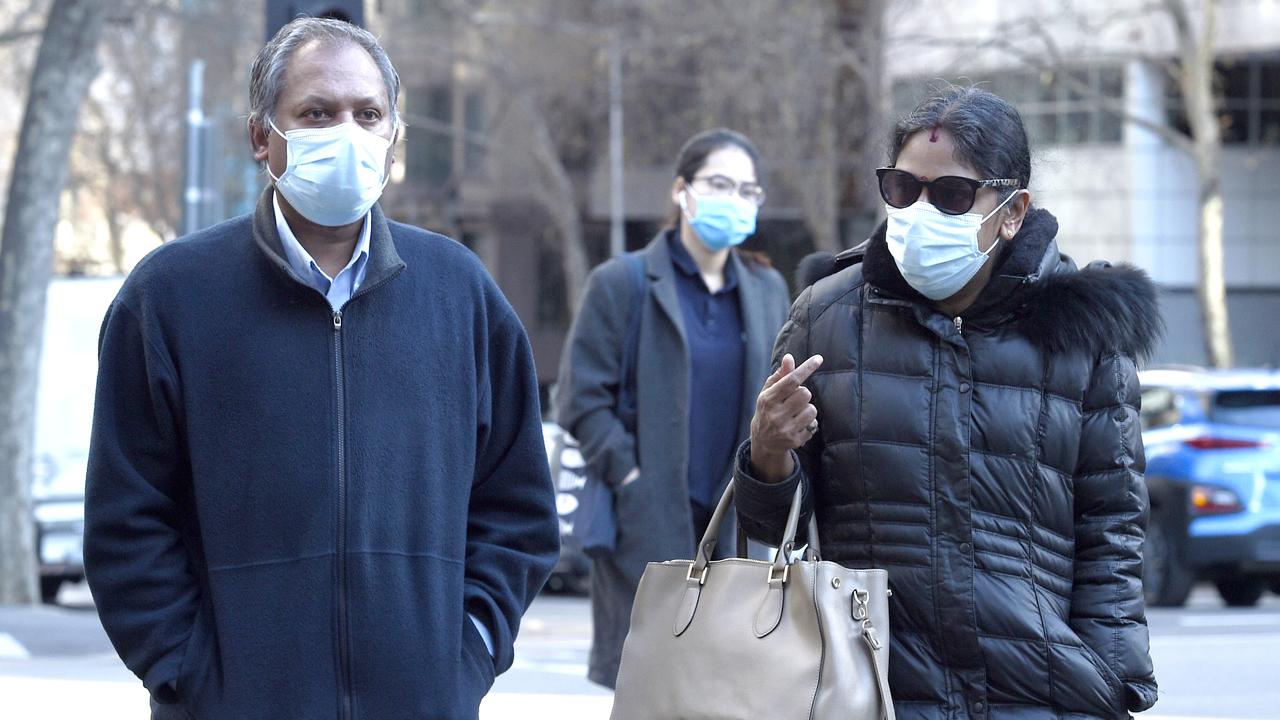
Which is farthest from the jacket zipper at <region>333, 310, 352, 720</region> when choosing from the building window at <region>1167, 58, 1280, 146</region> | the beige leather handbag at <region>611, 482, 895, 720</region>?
the building window at <region>1167, 58, 1280, 146</region>

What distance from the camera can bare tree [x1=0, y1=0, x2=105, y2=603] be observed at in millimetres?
14039

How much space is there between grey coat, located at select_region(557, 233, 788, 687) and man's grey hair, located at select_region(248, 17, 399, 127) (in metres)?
2.68

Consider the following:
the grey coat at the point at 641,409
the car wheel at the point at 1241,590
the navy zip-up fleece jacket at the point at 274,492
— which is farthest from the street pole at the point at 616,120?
the navy zip-up fleece jacket at the point at 274,492

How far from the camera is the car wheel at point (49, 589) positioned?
18156 millimetres

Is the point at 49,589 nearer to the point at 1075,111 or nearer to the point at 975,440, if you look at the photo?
the point at 975,440

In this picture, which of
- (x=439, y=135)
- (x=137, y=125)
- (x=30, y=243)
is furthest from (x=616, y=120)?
(x=30, y=243)

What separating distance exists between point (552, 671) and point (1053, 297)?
764 cm

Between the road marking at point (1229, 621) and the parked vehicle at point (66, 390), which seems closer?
the road marking at point (1229, 621)

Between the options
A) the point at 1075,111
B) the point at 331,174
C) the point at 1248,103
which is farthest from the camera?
the point at 1248,103

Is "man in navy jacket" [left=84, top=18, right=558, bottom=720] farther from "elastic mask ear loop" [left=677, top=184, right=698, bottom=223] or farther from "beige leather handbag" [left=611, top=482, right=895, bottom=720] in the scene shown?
"elastic mask ear loop" [left=677, top=184, right=698, bottom=223]

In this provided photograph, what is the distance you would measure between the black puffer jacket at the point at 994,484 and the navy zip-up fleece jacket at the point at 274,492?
73 centimetres

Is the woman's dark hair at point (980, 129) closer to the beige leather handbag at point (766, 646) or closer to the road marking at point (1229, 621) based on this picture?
the beige leather handbag at point (766, 646)

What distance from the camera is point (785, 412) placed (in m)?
3.48

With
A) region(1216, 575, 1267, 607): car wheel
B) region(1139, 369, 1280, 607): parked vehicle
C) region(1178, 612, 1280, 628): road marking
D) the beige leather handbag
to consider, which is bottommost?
region(1216, 575, 1267, 607): car wheel
